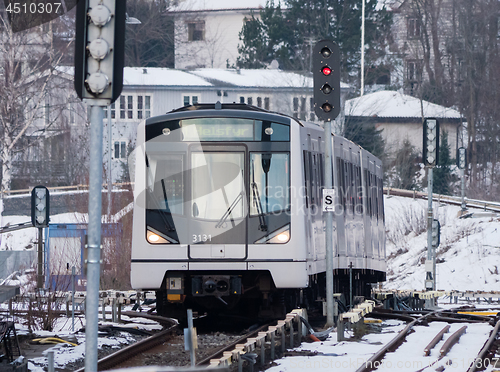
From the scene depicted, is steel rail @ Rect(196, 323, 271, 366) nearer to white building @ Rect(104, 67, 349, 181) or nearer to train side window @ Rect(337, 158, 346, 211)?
train side window @ Rect(337, 158, 346, 211)

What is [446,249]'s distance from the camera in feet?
118

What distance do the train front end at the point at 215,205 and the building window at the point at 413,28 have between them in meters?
61.7

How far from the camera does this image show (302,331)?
13.3 metres

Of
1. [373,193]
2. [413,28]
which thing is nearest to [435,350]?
Answer: [373,193]

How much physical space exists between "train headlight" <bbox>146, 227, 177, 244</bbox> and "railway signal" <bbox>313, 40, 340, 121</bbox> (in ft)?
10.6

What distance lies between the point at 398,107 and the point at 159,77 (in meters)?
17.4

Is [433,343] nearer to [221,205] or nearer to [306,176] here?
[306,176]

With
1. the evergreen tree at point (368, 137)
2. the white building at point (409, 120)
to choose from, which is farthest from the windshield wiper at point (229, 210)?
the white building at point (409, 120)

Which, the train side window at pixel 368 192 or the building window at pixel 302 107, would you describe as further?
the building window at pixel 302 107

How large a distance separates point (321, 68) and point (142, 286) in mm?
4470

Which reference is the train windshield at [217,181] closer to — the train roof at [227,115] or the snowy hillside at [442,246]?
the train roof at [227,115]

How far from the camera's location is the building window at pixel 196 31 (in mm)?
82688

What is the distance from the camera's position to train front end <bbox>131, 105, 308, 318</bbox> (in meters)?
13.3

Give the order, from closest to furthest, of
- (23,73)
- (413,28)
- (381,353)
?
1. (381,353)
2. (23,73)
3. (413,28)
